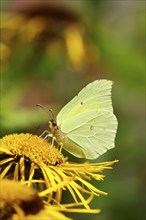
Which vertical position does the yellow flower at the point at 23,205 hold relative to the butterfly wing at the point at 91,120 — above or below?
below

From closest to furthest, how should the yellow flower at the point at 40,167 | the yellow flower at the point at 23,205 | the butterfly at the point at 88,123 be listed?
1. the yellow flower at the point at 23,205
2. the yellow flower at the point at 40,167
3. the butterfly at the point at 88,123

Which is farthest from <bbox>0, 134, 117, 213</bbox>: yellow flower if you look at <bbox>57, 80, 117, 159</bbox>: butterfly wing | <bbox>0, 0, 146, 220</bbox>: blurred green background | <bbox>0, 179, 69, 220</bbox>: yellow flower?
<bbox>0, 0, 146, 220</bbox>: blurred green background

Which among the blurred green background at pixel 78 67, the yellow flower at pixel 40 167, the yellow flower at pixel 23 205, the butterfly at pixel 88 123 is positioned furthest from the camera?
the blurred green background at pixel 78 67

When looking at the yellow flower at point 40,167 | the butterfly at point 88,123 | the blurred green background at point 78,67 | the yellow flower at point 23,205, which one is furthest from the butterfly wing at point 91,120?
the blurred green background at point 78,67

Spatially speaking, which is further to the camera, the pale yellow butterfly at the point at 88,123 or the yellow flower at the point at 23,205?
the pale yellow butterfly at the point at 88,123

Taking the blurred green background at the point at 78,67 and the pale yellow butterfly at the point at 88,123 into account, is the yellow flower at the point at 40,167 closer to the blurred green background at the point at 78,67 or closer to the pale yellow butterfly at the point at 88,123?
the pale yellow butterfly at the point at 88,123

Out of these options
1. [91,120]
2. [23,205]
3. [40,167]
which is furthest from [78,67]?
[23,205]
